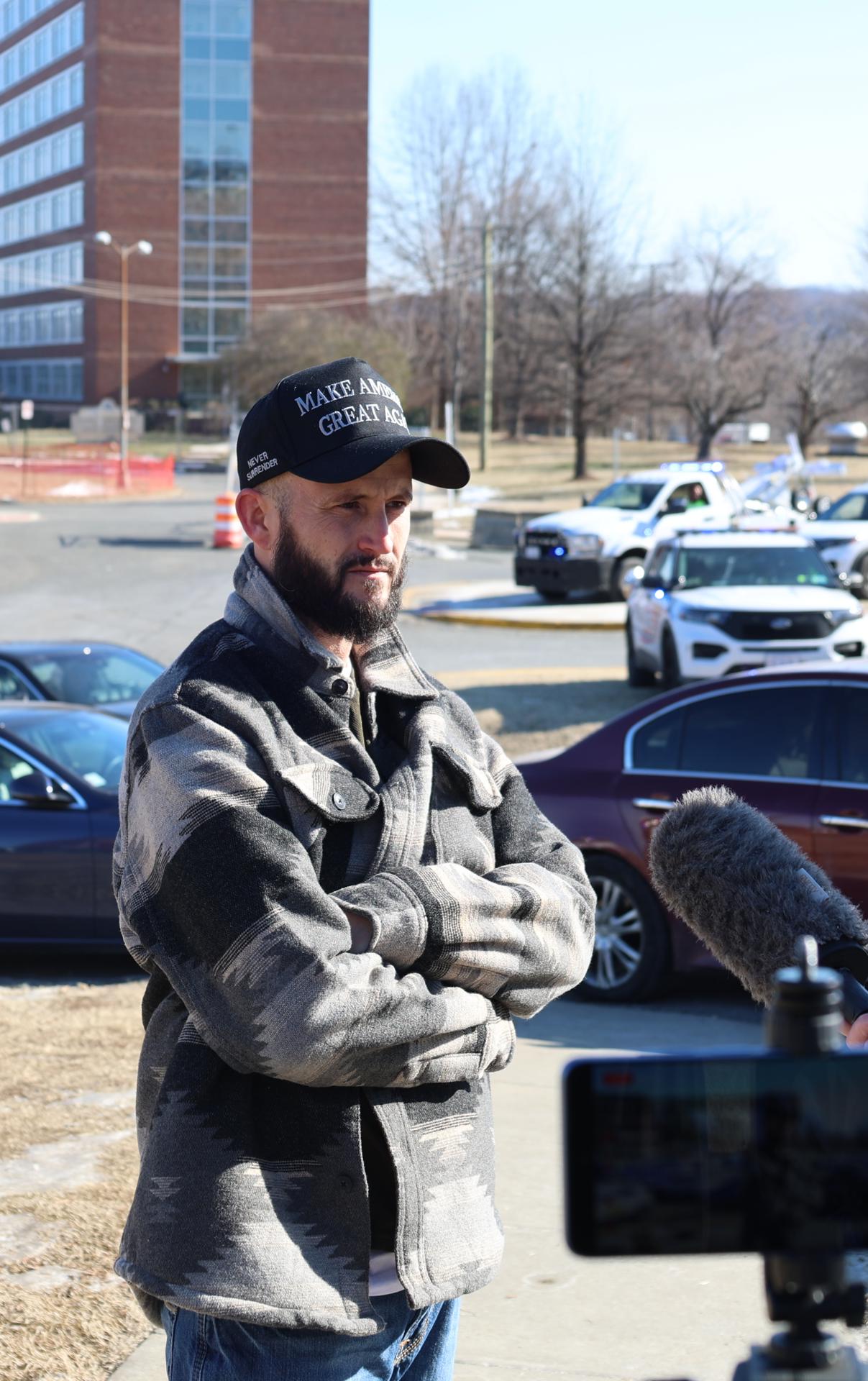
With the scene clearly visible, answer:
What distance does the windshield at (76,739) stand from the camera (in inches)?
360

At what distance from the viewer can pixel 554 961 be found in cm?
232

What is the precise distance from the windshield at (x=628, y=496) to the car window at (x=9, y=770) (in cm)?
1976

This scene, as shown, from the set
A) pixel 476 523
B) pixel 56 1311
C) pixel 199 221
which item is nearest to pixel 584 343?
pixel 476 523

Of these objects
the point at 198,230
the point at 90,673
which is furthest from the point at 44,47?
the point at 90,673

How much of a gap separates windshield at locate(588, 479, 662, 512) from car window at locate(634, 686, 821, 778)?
1989cm

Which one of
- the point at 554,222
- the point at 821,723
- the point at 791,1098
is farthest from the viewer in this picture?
the point at 554,222

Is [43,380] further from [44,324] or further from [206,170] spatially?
[206,170]

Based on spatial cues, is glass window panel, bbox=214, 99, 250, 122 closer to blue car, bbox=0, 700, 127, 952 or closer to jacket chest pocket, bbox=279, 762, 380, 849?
blue car, bbox=0, 700, 127, 952

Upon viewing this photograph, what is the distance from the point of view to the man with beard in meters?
2.03

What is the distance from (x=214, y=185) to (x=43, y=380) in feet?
46.9

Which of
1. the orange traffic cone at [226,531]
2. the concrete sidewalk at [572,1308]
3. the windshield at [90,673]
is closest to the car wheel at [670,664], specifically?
the windshield at [90,673]

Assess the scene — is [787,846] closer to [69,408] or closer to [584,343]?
[584,343]

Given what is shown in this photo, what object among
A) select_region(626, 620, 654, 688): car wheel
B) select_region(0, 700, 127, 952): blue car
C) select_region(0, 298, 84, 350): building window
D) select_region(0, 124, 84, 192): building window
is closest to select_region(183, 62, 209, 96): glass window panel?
select_region(0, 124, 84, 192): building window

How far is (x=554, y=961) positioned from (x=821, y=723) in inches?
228
